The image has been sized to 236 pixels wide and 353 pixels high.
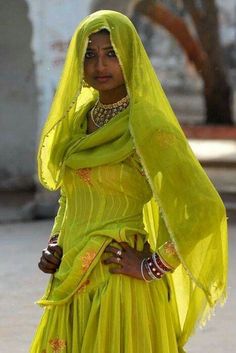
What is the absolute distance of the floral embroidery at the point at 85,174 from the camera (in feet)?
11.6

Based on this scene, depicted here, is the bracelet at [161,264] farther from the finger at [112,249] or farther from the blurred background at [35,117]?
the blurred background at [35,117]

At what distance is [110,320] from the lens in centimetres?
350

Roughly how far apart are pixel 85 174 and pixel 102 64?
344mm

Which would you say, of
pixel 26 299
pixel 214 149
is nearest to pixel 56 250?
pixel 26 299

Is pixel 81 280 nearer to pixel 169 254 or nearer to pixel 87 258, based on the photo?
pixel 87 258

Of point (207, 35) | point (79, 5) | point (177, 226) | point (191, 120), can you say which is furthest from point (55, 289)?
point (191, 120)

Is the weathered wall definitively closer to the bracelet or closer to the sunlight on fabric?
the sunlight on fabric

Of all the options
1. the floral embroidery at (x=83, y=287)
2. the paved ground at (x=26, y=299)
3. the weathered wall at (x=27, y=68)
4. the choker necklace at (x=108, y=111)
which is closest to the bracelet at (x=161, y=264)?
the floral embroidery at (x=83, y=287)

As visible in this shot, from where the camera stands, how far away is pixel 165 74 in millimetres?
30297

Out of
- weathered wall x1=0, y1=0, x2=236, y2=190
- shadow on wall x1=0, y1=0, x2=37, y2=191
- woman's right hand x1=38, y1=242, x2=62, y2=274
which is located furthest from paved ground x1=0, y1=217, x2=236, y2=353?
shadow on wall x1=0, y1=0, x2=37, y2=191

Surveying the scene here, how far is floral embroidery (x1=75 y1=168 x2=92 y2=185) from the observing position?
353 centimetres

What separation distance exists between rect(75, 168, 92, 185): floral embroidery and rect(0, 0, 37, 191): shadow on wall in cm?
878

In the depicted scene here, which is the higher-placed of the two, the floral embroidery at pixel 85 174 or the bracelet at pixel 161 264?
the floral embroidery at pixel 85 174

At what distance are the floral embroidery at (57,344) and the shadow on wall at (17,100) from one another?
29.1 feet
